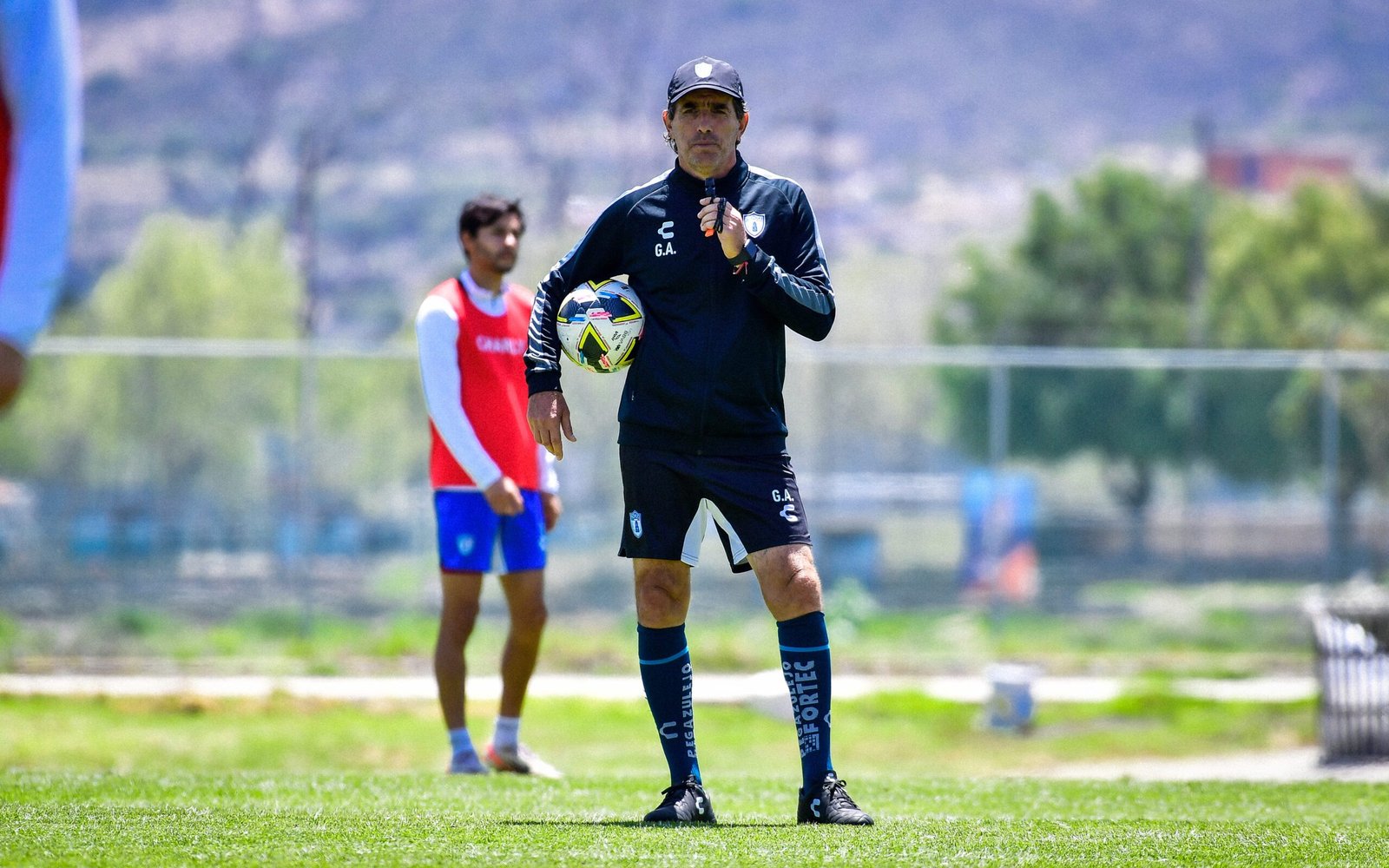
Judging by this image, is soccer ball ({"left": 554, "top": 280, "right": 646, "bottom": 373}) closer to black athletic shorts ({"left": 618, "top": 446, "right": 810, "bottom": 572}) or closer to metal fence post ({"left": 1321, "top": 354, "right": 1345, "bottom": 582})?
black athletic shorts ({"left": 618, "top": 446, "right": 810, "bottom": 572})

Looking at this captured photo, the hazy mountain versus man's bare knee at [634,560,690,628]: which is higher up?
the hazy mountain

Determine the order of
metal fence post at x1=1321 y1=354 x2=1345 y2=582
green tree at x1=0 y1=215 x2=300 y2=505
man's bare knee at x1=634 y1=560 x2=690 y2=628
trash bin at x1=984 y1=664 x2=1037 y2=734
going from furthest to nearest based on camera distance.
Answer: green tree at x1=0 y1=215 x2=300 y2=505 → metal fence post at x1=1321 y1=354 x2=1345 y2=582 → trash bin at x1=984 y1=664 x2=1037 y2=734 → man's bare knee at x1=634 y1=560 x2=690 y2=628

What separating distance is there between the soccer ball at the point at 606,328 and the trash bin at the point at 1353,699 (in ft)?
18.8

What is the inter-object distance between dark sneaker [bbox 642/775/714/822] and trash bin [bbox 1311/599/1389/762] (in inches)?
214

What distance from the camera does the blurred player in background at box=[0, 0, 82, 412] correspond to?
2.43m

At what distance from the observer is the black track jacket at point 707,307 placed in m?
4.50

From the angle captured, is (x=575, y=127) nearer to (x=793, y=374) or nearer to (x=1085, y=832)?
(x=793, y=374)

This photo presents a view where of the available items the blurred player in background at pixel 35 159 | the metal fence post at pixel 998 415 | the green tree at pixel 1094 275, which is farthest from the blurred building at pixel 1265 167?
the blurred player in background at pixel 35 159

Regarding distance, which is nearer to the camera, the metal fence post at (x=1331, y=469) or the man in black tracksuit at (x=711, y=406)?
the man in black tracksuit at (x=711, y=406)

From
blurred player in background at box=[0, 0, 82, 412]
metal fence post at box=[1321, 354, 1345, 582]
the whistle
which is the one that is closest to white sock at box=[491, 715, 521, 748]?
the whistle

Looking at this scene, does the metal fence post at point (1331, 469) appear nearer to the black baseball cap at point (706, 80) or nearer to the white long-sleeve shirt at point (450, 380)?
the white long-sleeve shirt at point (450, 380)

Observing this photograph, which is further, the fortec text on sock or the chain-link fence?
the chain-link fence

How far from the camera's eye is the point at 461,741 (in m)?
6.33

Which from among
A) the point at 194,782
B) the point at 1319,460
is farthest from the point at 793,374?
the point at 194,782
